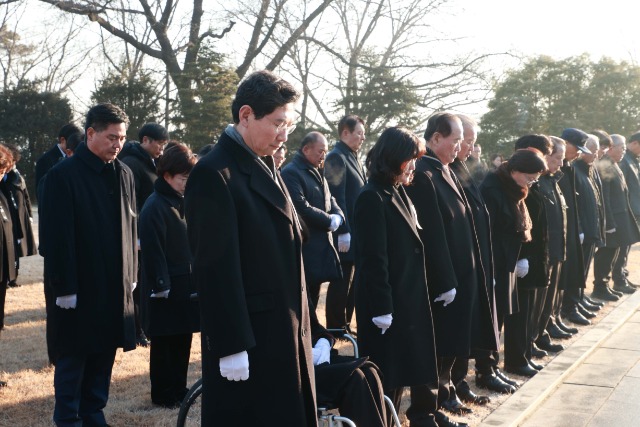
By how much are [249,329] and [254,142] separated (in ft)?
2.50

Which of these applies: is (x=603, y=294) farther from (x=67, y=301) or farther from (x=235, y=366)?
(x=235, y=366)

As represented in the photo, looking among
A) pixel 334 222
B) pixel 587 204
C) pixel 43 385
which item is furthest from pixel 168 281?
pixel 587 204

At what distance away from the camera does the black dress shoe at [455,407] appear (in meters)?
Result: 5.55

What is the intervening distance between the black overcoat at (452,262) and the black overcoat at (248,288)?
1.96 m

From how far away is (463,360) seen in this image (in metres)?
5.86

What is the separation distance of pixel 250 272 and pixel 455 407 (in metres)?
2.95

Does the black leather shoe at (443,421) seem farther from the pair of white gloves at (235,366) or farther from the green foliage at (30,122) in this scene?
the green foliage at (30,122)

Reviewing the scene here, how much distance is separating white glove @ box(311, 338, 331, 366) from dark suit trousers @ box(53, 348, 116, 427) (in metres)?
1.41

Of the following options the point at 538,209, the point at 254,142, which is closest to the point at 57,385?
the point at 254,142

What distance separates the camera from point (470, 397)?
5914mm

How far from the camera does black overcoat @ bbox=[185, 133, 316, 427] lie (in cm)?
302

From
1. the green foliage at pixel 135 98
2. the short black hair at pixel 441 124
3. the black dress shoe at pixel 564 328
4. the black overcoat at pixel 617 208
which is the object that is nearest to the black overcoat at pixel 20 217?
the short black hair at pixel 441 124

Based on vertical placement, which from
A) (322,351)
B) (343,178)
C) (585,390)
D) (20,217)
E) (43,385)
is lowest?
(585,390)

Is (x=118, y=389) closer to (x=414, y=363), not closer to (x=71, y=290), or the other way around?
(x=71, y=290)
